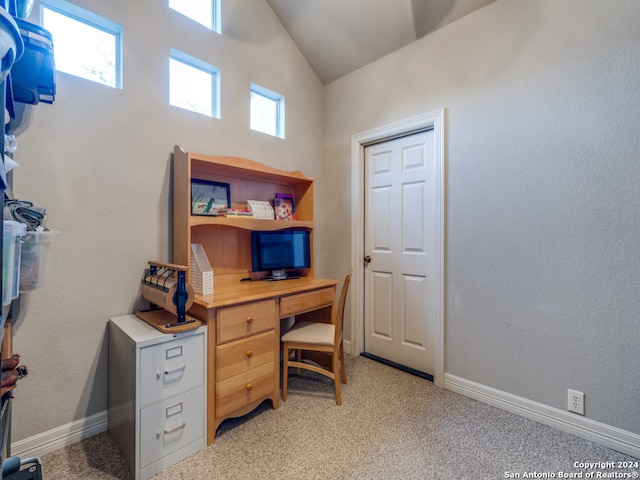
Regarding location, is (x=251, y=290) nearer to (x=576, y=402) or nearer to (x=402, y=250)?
(x=402, y=250)

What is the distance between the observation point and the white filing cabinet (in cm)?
149

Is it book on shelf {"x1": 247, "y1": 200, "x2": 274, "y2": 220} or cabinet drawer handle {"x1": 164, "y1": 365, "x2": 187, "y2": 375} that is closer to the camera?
cabinet drawer handle {"x1": 164, "y1": 365, "x2": 187, "y2": 375}

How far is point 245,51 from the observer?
2.53 m

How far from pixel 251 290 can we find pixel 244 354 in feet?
1.42

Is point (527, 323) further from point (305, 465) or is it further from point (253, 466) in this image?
point (253, 466)

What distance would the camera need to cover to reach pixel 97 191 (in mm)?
1812

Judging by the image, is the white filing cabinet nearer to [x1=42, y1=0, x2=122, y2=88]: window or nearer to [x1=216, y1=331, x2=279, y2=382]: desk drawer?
[x1=216, y1=331, x2=279, y2=382]: desk drawer

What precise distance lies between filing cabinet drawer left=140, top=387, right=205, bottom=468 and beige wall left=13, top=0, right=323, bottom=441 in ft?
1.85

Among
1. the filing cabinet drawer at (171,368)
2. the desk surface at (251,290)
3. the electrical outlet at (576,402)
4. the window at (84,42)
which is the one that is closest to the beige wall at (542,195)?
the electrical outlet at (576,402)

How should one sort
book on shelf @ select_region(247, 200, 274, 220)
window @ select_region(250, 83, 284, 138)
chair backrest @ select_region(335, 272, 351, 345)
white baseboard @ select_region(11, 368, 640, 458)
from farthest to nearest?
window @ select_region(250, 83, 284, 138), book on shelf @ select_region(247, 200, 274, 220), chair backrest @ select_region(335, 272, 351, 345), white baseboard @ select_region(11, 368, 640, 458)

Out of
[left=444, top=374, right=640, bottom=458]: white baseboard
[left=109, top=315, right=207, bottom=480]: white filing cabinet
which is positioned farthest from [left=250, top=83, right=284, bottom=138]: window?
[left=444, top=374, right=640, bottom=458]: white baseboard

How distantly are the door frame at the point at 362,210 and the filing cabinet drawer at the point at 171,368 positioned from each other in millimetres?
1631

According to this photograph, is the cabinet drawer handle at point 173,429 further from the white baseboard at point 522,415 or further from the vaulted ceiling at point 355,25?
the vaulted ceiling at point 355,25

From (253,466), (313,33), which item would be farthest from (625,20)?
(253,466)
